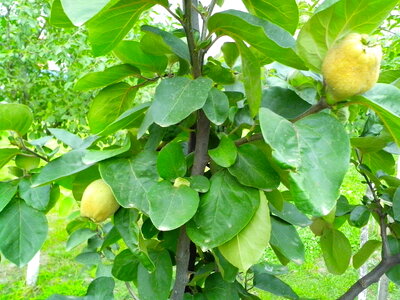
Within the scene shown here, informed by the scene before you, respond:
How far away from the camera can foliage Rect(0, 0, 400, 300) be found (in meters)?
0.45

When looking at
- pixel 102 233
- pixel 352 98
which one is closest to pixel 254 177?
pixel 352 98

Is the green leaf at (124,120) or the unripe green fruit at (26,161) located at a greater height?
the green leaf at (124,120)

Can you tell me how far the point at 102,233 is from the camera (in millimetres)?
1167

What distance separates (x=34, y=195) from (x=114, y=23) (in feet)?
1.10

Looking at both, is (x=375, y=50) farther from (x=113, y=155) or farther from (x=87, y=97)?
(x=87, y=97)

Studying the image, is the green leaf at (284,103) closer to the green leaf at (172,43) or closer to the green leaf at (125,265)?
the green leaf at (172,43)

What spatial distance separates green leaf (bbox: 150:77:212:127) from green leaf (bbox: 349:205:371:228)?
476mm

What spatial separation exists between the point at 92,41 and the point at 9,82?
2228 millimetres

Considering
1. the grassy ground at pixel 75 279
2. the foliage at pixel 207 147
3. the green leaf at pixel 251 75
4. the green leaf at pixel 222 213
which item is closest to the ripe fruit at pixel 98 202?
the foliage at pixel 207 147

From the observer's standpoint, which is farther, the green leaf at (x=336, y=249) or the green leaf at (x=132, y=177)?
the green leaf at (x=336, y=249)

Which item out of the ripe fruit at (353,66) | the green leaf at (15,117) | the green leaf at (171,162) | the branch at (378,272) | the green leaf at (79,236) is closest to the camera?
the ripe fruit at (353,66)

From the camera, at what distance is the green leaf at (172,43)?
0.55 metres

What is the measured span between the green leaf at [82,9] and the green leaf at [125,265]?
19.3 inches

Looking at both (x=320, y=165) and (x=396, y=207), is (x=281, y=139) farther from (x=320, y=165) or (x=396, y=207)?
(x=396, y=207)
